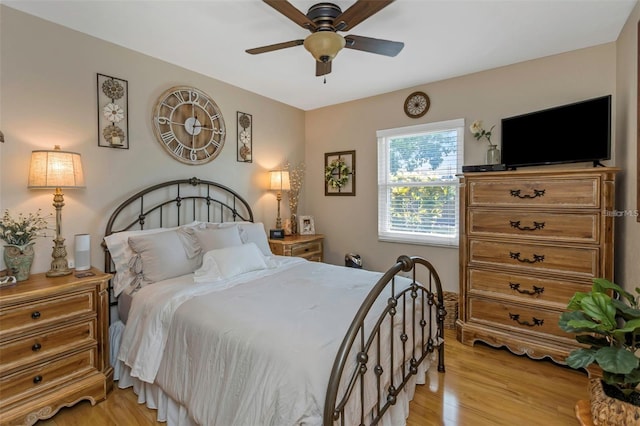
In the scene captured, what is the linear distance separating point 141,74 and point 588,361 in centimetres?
356

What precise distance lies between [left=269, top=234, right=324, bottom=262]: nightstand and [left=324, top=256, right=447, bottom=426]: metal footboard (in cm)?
163

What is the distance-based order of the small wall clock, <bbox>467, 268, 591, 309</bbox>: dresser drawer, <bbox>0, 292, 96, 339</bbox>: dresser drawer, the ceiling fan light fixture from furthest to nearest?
the small wall clock, <bbox>467, 268, 591, 309</bbox>: dresser drawer, the ceiling fan light fixture, <bbox>0, 292, 96, 339</bbox>: dresser drawer

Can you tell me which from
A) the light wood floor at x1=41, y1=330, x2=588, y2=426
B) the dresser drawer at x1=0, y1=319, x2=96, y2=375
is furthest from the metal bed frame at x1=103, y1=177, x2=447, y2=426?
the dresser drawer at x1=0, y1=319, x2=96, y2=375

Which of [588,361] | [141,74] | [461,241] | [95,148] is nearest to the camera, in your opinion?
[588,361]

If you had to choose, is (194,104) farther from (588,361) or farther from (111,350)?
(588,361)

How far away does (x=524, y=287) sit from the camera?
8.51 feet

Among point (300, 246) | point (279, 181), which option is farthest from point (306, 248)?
point (279, 181)

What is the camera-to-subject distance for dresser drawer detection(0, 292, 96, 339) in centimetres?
171

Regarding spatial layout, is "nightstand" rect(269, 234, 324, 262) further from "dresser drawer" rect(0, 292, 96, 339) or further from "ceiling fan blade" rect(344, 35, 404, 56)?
"ceiling fan blade" rect(344, 35, 404, 56)

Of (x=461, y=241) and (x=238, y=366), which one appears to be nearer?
(x=238, y=366)

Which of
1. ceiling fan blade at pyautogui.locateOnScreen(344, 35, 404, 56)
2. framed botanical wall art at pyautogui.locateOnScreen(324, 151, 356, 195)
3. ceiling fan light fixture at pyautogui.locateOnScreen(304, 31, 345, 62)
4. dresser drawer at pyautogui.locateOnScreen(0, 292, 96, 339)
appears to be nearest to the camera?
dresser drawer at pyautogui.locateOnScreen(0, 292, 96, 339)

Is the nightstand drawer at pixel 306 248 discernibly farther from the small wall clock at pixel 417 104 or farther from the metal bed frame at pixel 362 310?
the small wall clock at pixel 417 104

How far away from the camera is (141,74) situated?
2713mm

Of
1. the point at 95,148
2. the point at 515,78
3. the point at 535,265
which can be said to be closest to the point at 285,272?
the point at 95,148
